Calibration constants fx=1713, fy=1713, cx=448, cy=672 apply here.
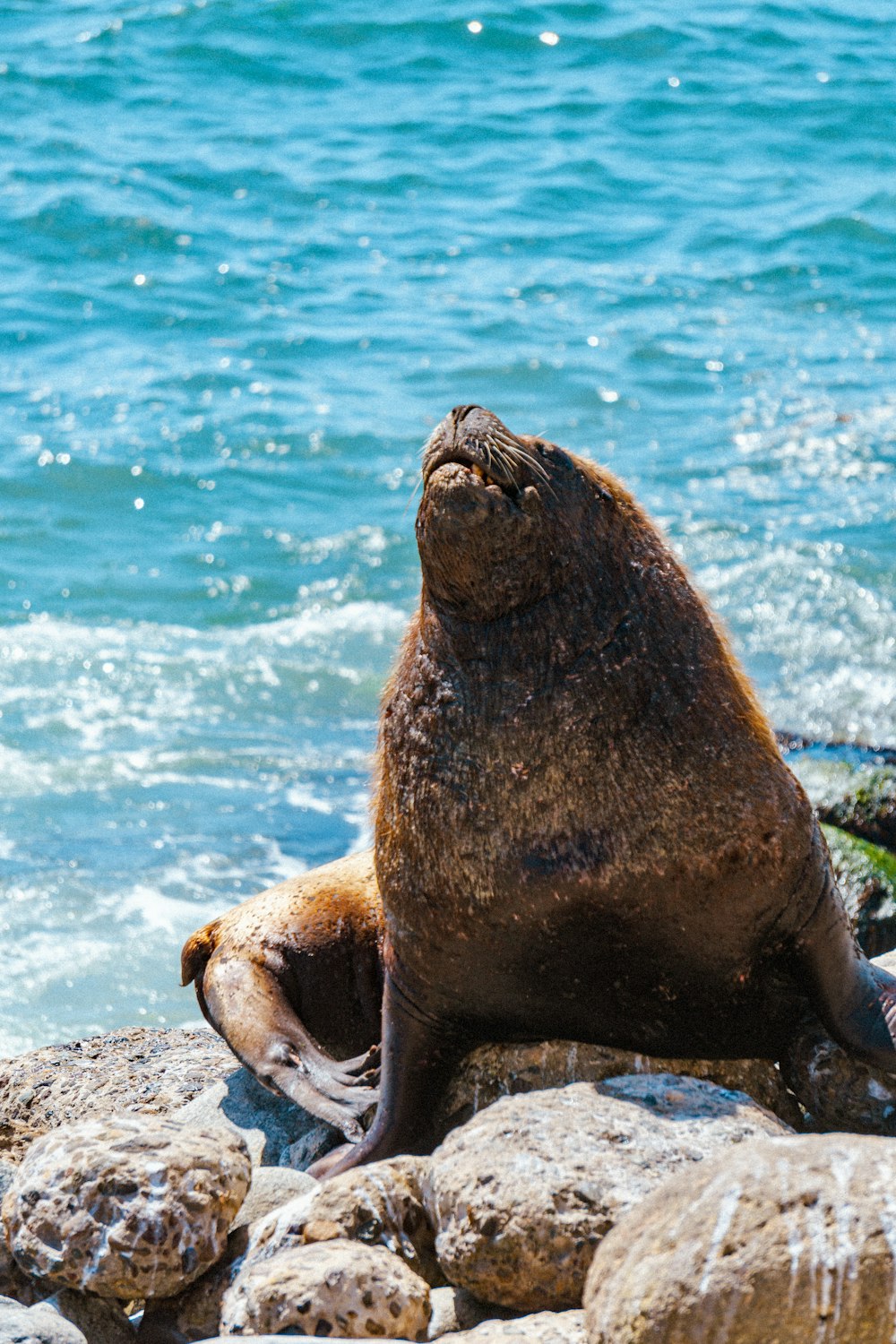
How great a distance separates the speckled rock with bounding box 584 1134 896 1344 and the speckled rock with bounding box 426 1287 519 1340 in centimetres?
63

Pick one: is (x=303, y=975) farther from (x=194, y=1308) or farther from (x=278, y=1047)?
(x=194, y=1308)

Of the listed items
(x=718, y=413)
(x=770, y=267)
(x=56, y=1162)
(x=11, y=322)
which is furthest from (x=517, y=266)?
(x=56, y=1162)

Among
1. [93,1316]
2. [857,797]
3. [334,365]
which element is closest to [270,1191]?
[93,1316]

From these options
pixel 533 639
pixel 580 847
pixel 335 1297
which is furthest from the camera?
pixel 533 639

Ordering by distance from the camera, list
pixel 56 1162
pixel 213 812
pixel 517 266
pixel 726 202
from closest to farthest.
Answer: pixel 56 1162 < pixel 213 812 < pixel 517 266 < pixel 726 202

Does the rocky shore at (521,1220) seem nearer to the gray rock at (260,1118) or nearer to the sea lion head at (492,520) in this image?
the gray rock at (260,1118)

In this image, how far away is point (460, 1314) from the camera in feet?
13.3

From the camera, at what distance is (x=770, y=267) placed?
22.1m

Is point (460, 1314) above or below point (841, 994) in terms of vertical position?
below

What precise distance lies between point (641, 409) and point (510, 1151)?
15114mm

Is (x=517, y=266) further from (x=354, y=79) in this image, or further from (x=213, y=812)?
(x=213, y=812)

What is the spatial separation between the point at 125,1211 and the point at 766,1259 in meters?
1.77

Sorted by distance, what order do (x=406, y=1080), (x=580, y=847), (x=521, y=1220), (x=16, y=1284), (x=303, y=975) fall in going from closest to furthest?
(x=521, y=1220) → (x=16, y=1284) → (x=580, y=847) → (x=406, y=1080) → (x=303, y=975)

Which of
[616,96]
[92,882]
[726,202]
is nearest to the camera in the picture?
[92,882]
